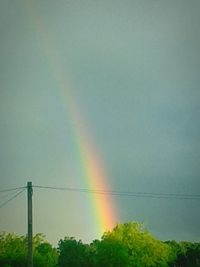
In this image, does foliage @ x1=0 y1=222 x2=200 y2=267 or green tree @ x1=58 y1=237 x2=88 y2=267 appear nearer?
foliage @ x1=0 y1=222 x2=200 y2=267

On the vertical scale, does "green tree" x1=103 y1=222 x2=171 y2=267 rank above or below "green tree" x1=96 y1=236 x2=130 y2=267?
above

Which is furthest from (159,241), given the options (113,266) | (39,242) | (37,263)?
(37,263)

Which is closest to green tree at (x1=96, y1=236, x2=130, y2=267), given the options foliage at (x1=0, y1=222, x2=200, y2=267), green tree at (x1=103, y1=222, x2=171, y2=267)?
foliage at (x1=0, y1=222, x2=200, y2=267)

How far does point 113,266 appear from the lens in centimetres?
7769

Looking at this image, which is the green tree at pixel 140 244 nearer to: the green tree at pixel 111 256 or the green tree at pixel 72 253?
the green tree at pixel 72 253

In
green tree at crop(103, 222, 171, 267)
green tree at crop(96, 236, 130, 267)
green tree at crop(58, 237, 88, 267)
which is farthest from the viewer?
green tree at crop(103, 222, 171, 267)

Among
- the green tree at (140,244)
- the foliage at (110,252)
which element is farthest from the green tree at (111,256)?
the green tree at (140,244)

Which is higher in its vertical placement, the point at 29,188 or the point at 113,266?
the point at 113,266

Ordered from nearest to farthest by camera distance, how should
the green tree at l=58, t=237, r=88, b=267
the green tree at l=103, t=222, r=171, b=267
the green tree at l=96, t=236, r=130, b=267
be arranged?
the green tree at l=96, t=236, r=130, b=267
the green tree at l=58, t=237, r=88, b=267
the green tree at l=103, t=222, r=171, b=267

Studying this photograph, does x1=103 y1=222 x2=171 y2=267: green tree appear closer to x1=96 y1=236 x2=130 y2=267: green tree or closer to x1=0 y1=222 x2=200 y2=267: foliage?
x1=0 y1=222 x2=200 y2=267: foliage

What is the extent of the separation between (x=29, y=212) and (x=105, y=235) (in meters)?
77.8

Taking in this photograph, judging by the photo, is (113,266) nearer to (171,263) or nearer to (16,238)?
(16,238)

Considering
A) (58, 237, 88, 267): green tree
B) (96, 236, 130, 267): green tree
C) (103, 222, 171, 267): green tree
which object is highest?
(103, 222, 171, 267): green tree

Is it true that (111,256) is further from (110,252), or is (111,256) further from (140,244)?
(140,244)
